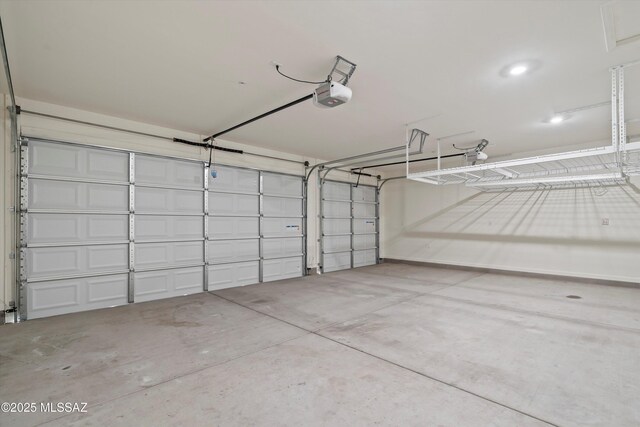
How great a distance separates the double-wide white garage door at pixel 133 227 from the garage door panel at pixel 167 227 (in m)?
0.02

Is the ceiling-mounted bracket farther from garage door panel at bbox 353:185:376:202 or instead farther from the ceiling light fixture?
garage door panel at bbox 353:185:376:202

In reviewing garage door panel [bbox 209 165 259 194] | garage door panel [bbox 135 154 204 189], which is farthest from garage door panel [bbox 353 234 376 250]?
garage door panel [bbox 135 154 204 189]

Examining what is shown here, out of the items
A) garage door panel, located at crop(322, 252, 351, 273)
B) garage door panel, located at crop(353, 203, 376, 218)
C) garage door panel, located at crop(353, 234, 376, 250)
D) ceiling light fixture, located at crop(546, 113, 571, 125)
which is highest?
ceiling light fixture, located at crop(546, 113, 571, 125)

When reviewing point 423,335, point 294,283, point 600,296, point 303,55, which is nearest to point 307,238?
point 294,283

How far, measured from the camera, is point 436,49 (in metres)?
2.57

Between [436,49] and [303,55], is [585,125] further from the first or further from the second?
[303,55]

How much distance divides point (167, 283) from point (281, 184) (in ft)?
9.70

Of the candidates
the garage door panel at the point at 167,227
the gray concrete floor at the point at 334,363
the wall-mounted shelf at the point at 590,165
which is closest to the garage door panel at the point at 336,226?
the wall-mounted shelf at the point at 590,165

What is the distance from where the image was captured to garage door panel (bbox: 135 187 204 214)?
4.65 meters

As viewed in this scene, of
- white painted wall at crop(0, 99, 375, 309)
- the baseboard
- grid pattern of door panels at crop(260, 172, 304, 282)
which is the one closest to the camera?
white painted wall at crop(0, 99, 375, 309)

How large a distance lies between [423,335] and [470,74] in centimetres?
283

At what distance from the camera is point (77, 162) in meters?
4.07

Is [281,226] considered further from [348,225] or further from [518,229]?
[518,229]

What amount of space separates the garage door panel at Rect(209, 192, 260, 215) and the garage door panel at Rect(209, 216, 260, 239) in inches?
5.0
